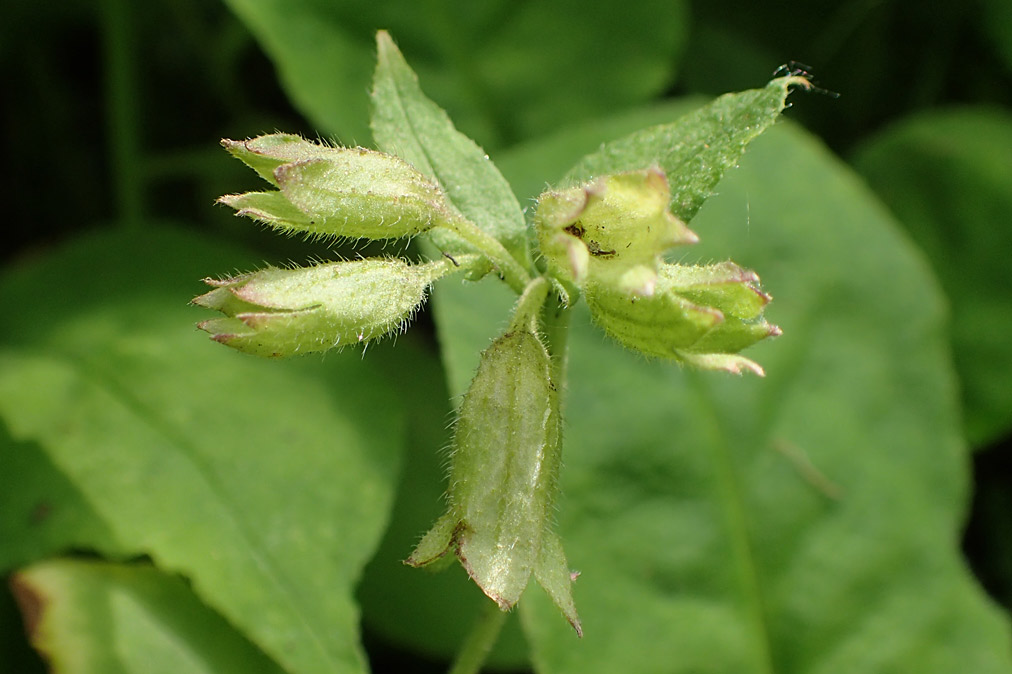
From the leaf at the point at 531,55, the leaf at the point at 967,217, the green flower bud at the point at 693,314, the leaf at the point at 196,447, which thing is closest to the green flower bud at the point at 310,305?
the green flower bud at the point at 693,314

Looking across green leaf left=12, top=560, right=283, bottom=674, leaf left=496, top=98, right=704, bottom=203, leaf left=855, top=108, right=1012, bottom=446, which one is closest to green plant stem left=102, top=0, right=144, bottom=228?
leaf left=496, top=98, right=704, bottom=203

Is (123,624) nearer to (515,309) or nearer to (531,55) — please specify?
(515,309)

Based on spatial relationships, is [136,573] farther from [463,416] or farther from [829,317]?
[829,317]

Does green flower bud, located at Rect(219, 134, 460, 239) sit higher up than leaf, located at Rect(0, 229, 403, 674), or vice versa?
green flower bud, located at Rect(219, 134, 460, 239)

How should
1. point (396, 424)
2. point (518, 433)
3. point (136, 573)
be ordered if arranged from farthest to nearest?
1. point (396, 424)
2. point (136, 573)
3. point (518, 433)

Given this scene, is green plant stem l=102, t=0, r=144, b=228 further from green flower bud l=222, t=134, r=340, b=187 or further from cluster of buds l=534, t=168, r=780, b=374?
cluster of buds l=534, t=168, r=780, b=374

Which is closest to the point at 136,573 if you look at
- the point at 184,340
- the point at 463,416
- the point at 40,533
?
the point at 40,533
